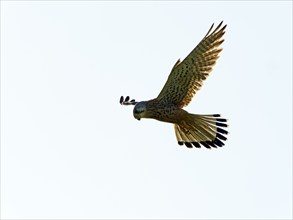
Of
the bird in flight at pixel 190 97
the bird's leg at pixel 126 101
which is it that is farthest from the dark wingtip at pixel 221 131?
Answer: the bird's leg at pixel 126 101

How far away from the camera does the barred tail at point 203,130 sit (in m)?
31.4

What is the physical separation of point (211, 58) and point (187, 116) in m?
1.12

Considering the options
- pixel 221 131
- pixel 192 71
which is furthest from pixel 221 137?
pixel 192 71

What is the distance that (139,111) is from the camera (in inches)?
1231

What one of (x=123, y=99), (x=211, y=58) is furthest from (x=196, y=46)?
(x=123, y=99)

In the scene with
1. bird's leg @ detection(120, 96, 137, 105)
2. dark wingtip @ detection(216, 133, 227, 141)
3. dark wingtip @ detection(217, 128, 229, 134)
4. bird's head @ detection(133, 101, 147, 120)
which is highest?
bird's leg @ detection(120, 96, 137, 105)

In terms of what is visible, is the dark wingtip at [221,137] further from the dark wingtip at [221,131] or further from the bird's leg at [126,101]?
the bird's leg at [126,101]

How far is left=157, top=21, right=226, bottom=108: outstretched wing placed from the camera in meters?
31.2

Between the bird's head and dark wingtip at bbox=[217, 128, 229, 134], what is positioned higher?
the bird's head

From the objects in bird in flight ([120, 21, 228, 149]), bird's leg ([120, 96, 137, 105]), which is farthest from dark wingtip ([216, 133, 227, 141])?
bird's leg ([120, 96, 137, 105])

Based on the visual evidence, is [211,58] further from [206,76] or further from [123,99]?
[123,99]

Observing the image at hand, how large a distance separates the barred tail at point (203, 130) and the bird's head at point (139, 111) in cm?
73

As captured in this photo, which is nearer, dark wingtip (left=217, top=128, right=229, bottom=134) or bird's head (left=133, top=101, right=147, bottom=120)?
bird's head (left=133, top=101, right=147, bottom=120)

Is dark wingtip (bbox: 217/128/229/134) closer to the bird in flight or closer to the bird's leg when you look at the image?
the bird in flight
